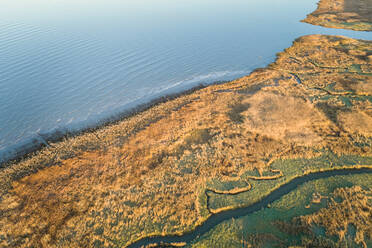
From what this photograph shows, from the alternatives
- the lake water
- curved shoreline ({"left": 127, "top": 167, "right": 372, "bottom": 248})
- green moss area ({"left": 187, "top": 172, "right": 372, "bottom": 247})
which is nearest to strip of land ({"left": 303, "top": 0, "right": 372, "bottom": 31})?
the lake water

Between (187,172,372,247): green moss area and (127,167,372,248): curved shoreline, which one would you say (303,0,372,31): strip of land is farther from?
(187,172,372,247): green moss area

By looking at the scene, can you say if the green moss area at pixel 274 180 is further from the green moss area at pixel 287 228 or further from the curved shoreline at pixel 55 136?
the curved shoreline at pixel 55 136

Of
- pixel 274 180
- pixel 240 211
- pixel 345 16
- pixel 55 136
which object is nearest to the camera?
pixel 240 211

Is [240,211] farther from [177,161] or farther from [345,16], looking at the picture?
[345,16]

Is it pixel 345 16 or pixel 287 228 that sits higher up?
pixel 287 228

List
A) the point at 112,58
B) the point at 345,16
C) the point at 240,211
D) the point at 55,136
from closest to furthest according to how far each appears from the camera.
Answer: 1. the point at 240,211
2. the point at 55,136
3. the point at 112,58
4. the point at 345,16

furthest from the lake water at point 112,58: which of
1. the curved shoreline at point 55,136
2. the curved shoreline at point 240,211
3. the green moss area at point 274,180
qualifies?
the green moss area at point 274,180

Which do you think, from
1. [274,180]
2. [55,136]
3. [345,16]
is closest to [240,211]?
[274,180]
